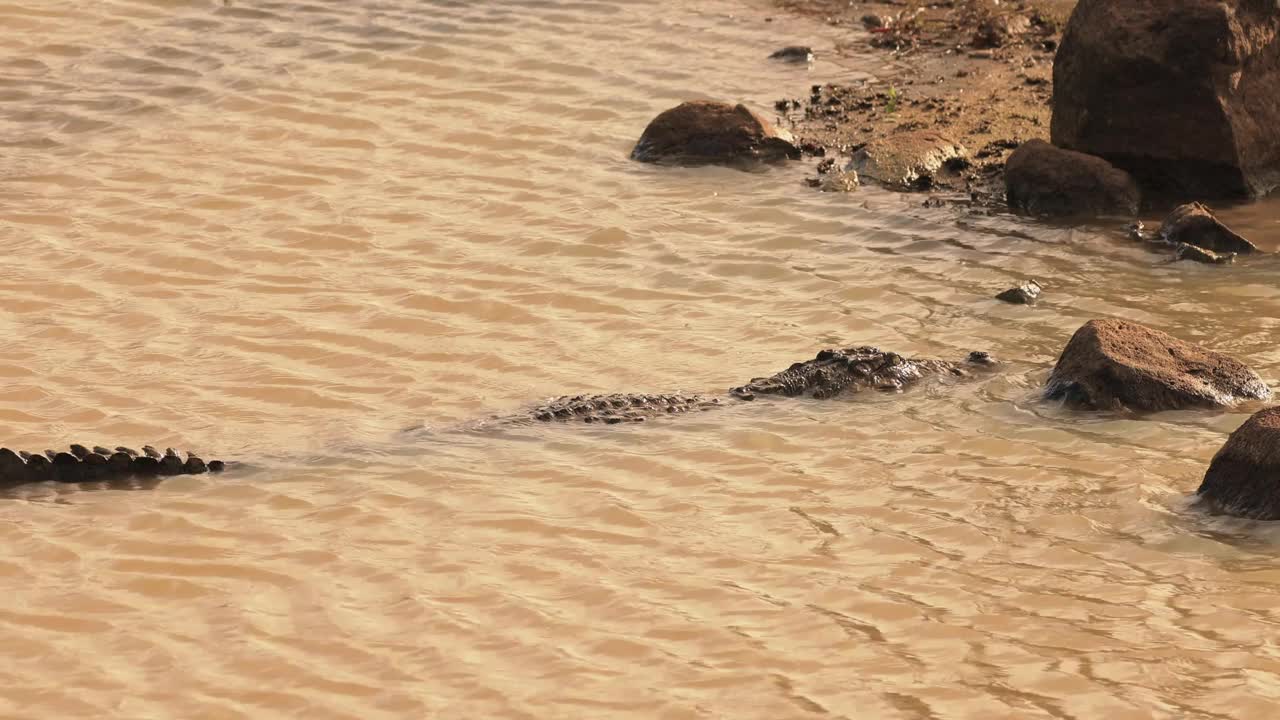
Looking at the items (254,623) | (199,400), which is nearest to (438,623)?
(254,623)

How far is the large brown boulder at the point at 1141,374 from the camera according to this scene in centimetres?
574

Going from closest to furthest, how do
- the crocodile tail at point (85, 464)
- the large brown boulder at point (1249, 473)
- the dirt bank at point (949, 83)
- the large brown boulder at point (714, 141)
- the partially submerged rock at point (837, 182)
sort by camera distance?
the large brown boulder at point (1249, 473), the crocodile tail at point (85, 464), the partially submerged rock at point (837, 182), the large brown boulder at point (714, 141), the dirt bank at point (949, 83)

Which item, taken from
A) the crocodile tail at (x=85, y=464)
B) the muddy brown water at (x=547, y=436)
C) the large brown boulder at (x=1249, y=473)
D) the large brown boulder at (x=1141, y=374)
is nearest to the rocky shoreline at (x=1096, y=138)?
the large brown boulder at (x=1141, y=374)

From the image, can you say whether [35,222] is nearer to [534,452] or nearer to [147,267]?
[147,267]

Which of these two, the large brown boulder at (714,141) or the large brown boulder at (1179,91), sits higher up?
the large brown boulder at (1179,91)

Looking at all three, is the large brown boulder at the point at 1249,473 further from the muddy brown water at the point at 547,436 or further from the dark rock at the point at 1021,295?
the dark rock at the point at 1021,295

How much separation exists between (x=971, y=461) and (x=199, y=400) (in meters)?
2.86

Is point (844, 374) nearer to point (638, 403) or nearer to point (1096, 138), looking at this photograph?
point (638, 403)

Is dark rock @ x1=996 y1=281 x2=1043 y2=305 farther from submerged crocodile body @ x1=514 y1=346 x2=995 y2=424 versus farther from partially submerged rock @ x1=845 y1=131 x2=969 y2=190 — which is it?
partially submerged rock @ x1=845 y1=131 x2=969 y2=190

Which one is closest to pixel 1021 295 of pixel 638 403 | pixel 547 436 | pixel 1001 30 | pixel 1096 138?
pixel 1096 138

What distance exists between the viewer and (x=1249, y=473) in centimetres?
489

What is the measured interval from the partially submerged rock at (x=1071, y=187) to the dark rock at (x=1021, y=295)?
117cm

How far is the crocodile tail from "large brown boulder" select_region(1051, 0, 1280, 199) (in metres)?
5.11

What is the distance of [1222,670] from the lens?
13.2 ft
